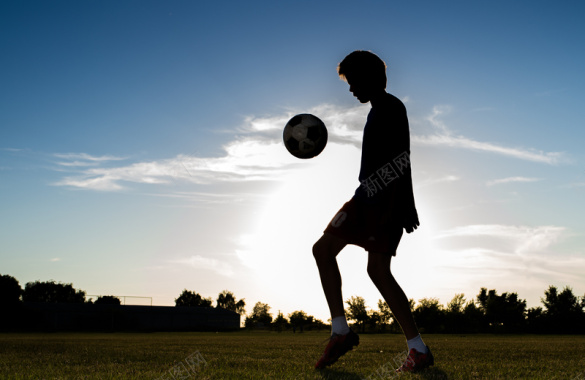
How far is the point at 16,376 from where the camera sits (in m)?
3.59

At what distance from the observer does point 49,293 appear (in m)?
114

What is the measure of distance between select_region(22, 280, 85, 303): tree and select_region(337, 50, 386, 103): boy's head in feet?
403

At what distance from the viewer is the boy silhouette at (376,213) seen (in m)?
3.79

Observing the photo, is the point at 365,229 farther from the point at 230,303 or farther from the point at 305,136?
the point at 230,303

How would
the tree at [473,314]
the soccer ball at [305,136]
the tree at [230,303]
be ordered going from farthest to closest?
the tree at [230,303]
the tree at [473,314]
the soccer ball at [305,136]

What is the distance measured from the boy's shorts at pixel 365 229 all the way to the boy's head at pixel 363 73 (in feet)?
3.10

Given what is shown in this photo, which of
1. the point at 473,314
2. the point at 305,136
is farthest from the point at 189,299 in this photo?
the point at 305,136

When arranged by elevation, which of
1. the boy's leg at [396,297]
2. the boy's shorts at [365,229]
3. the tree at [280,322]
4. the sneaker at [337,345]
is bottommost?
the tree at [280,322]

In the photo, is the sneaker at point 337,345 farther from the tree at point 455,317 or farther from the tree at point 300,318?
the tree at point 300,318

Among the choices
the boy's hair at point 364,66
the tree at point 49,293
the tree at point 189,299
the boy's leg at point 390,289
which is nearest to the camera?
the boy's leg at point 390,289

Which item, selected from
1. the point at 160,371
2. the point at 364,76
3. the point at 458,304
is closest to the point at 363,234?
the point at 364,76

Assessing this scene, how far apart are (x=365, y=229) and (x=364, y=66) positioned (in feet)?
4.51

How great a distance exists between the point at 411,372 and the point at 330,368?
739mm

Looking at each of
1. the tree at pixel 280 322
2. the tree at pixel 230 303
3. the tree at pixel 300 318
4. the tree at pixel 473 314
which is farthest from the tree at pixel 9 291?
the tree at pixel 230 303
